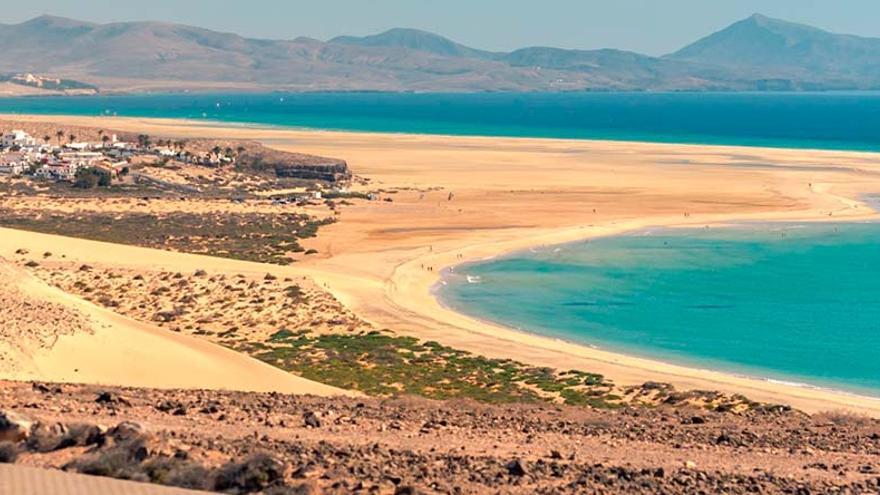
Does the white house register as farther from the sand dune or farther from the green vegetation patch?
the sand dune

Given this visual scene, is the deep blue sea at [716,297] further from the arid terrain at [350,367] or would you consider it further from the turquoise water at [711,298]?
the arid terrain at [350,367]

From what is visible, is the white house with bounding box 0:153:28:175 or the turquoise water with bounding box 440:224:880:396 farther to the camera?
the white house with bounding box 0:153:28:175

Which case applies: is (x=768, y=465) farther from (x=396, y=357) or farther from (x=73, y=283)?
(x=73, y=283)

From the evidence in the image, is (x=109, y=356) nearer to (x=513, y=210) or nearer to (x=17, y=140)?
(x=513, y=210)

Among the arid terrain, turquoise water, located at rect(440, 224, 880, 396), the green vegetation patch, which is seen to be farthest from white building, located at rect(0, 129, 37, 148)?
the green vegetation patch

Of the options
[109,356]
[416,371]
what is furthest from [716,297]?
[109,356]

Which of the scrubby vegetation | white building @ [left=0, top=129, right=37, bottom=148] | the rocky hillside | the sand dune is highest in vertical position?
the rocky hillside
